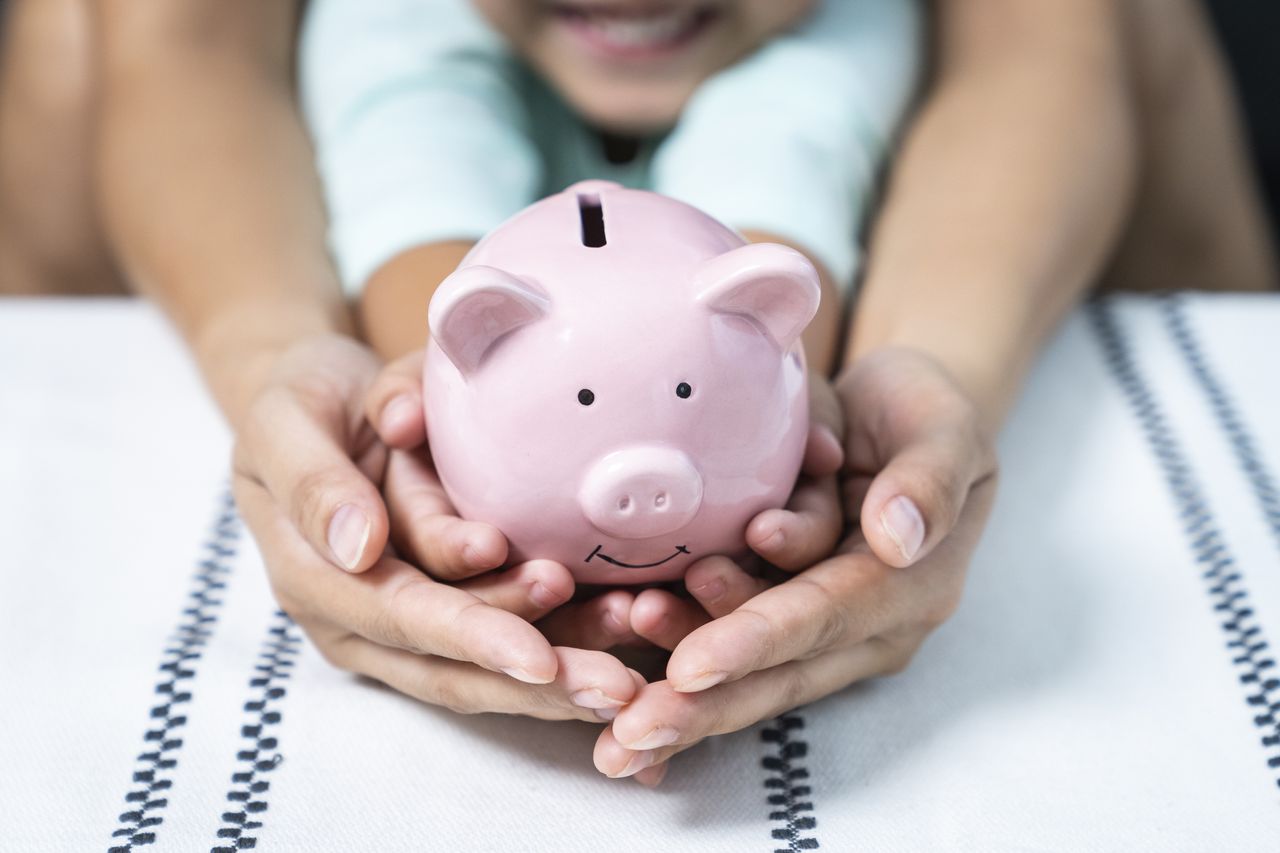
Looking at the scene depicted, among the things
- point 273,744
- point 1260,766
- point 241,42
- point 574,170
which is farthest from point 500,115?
point 1260,766

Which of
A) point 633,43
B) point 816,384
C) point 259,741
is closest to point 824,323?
point 816,384

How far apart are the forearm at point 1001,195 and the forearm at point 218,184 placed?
11.2 inches

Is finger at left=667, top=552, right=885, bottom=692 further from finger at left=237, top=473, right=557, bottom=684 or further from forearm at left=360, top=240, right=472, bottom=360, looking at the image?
forearm at left=360, top=240, right=472, bottom=360

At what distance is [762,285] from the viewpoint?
1.38 ft

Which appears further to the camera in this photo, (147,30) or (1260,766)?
(147,30)

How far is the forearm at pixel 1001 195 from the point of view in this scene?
2.19 ft

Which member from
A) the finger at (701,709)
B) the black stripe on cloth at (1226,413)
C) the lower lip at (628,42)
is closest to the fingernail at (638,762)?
the finger at (701,709)

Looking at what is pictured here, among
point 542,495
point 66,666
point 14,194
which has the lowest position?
point 14,194

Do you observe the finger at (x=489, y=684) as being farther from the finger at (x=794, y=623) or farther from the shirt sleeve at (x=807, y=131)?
the shirt sleeve at (x=807, y=131)

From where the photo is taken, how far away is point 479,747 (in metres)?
0.50

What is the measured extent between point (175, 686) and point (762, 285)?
28 cm

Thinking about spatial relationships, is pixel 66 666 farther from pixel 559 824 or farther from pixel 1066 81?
pixel 1066 81

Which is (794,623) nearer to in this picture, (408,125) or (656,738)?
(656,738)

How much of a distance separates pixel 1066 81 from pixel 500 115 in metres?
0.33
